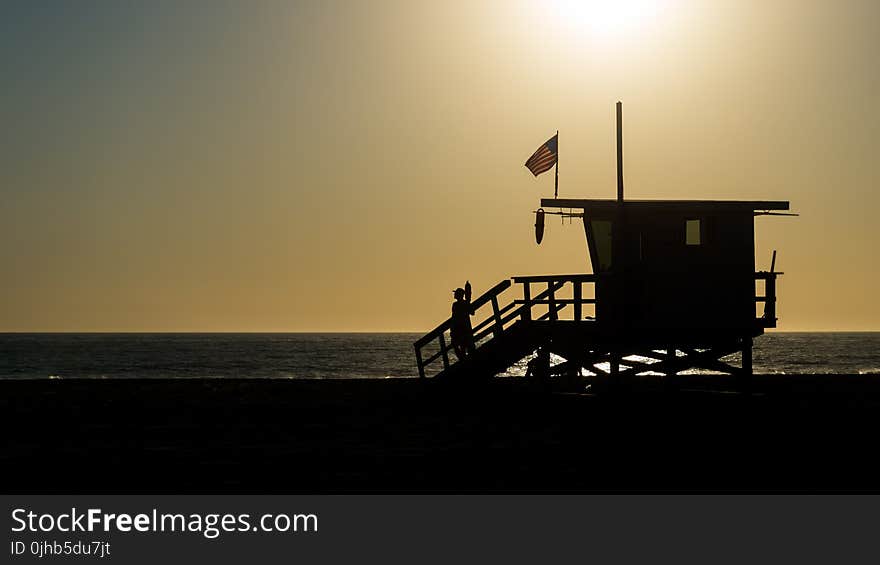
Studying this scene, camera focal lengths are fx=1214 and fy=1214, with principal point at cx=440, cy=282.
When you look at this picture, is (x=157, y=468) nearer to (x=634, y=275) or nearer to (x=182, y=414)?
(x=182, y=414)

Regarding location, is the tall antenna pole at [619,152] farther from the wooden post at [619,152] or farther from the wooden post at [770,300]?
the wooden post at [770,300]

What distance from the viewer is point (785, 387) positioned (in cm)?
3644

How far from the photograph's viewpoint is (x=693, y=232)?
91.0ft

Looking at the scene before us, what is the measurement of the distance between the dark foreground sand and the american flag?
5.58 metres

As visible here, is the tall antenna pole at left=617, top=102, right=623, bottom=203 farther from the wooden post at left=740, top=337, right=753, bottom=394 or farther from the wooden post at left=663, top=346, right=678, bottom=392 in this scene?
the wooden post at left=740, top=337, right=753, bottom=394

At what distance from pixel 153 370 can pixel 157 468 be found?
279 feet

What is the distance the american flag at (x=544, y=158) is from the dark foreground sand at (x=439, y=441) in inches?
220

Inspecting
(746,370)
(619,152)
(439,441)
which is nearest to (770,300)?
(746,370)

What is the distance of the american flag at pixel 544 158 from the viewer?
28750mm

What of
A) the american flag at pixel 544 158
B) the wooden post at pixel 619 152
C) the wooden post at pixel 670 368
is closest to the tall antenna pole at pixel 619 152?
the wooden post at pixel 619 152

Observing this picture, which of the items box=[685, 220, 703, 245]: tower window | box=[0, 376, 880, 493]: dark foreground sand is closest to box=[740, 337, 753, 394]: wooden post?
box=[0, 376, 880, 493]: dark foreground sand

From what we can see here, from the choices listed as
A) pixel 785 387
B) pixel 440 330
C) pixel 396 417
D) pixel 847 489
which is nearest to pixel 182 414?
pixel 396 417

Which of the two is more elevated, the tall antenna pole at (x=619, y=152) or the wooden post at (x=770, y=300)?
the tall antenna pole at (x=619, y=152)

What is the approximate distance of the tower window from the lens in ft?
90.9
